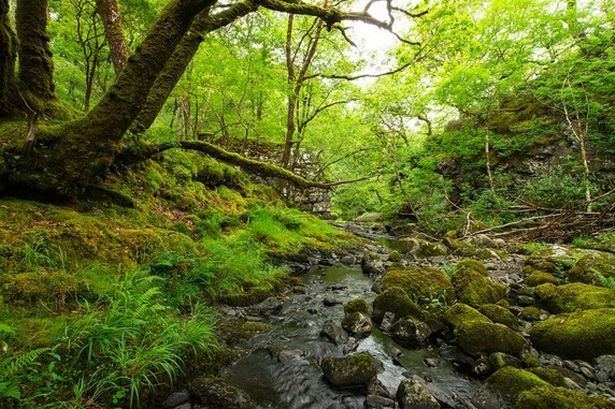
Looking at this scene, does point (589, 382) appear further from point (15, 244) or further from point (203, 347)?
point (15, 244)

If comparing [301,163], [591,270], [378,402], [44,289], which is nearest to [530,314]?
[591,270]

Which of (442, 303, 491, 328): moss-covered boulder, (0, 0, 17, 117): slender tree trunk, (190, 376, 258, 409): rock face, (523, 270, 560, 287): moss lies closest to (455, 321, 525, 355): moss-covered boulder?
(442, 303, 491, 328): moss-covered boulder

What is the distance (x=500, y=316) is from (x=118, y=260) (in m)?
5.33

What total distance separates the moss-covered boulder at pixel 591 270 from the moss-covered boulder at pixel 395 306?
3.43 meters

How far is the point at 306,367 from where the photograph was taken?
3381 millimetres

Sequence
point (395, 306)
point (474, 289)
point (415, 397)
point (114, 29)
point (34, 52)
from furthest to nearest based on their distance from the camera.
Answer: point (114, 29) < point (474, 289) < point (395, 306) < point (34, 52) < point (415, 397)

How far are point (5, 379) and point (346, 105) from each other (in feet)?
44.8

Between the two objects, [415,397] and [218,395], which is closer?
[218,395]

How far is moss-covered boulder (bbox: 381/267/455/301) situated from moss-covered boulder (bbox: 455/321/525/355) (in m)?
1.27

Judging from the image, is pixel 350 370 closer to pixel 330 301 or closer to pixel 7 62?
pixel 330 301

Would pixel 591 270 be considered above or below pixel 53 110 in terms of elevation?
below

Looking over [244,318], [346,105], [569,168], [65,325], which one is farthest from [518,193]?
[65,325]

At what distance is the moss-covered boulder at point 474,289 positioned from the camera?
16.1ft

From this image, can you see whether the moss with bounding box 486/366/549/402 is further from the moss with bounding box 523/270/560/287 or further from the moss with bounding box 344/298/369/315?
the moss with bounding box 523/270/560/287
